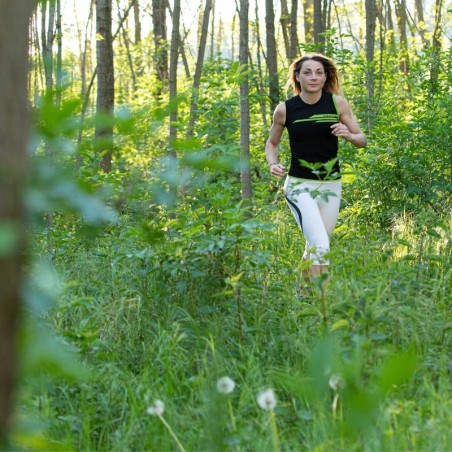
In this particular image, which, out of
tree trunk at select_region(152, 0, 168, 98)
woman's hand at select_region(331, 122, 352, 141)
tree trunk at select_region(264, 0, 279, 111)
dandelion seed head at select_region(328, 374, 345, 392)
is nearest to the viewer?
dandelion seed head at select_region(328, 374, 345, 392)

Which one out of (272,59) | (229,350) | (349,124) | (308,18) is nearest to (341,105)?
→ (349,124)

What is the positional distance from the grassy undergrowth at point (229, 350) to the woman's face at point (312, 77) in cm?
126

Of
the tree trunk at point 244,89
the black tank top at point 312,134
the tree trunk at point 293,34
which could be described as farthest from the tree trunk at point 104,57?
the tree trunk at point 293,34

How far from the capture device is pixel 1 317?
1.33 meters

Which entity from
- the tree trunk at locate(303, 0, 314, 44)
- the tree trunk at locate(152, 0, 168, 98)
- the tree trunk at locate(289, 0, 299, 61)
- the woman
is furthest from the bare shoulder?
the tree trunk at locate(303, 0, 314, 44)

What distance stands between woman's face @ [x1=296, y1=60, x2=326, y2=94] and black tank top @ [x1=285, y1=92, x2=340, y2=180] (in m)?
0.12

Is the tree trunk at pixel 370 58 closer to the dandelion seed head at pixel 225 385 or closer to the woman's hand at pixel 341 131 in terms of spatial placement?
the woman's hand at pixel 341 131

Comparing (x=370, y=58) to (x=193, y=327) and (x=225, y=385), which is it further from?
(x=225, y=385)

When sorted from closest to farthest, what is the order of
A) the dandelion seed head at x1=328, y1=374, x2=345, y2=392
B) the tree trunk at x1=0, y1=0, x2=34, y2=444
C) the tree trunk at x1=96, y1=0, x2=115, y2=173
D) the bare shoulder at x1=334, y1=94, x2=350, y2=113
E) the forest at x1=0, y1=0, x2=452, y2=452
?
the tree trunk at x1=0, y1=0, x2=34, y2=444 < the forest at x1=0, y1=0, x2=452, y2=452 < the dandelion seed head at x1=328, y1=374, x2=345, y2=392 < the bare shoulder at x1=334, y1=94, x2=350, y2=113 < the tree trunk at x1=96, y1=0, x2=115, y2=173

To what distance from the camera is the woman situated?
542cm

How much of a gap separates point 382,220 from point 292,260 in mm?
1936

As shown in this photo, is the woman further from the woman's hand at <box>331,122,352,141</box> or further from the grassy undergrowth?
the grassy undergrowth

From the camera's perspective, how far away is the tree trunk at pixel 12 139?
4.23 feet

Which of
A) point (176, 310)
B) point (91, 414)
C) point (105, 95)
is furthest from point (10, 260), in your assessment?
point (105, 95)
